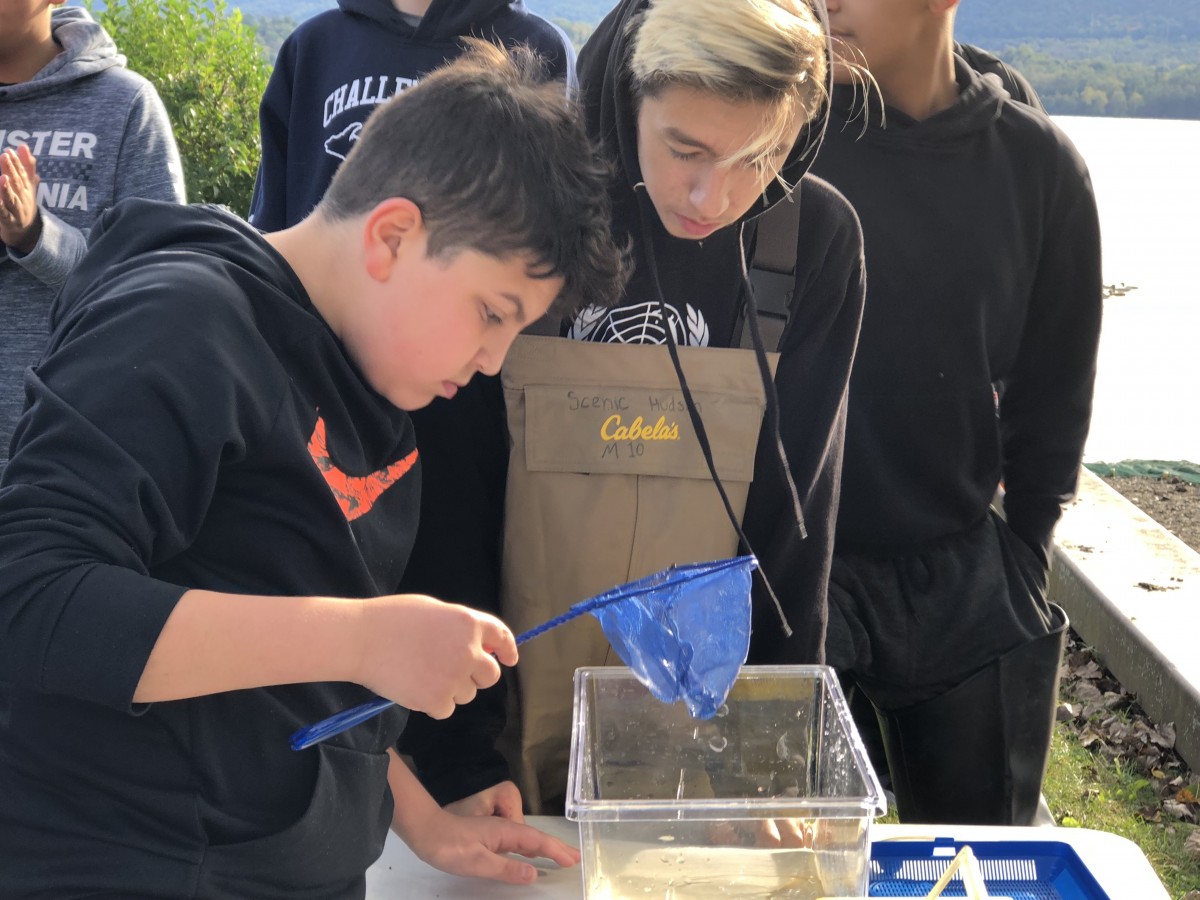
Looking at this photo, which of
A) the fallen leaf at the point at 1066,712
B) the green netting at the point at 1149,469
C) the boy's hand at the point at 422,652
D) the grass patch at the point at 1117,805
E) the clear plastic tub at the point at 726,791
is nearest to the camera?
the boy's hand at the point at 422,652

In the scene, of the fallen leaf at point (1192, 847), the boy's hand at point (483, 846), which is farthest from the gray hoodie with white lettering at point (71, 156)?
the fallen leaf at point (1192, 847)

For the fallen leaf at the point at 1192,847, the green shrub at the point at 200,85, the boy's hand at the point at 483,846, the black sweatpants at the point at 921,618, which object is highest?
the boy's hand at the point at 483,846

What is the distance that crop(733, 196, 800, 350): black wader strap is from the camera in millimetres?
1602

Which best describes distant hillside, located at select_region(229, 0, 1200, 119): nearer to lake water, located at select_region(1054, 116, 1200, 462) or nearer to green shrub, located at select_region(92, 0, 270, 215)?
lake water, located at select_region(1054, 116, 1200, 462)

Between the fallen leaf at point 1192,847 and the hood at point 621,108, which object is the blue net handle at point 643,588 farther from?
the fallen leaf at point 1192,847

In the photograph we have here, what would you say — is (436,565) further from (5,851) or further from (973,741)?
(973,741)

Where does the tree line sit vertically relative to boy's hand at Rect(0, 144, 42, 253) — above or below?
below

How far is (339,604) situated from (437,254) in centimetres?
38

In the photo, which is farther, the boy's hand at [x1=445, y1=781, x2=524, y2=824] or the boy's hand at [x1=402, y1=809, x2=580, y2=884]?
the boy's hand at [x1=445, y1=781, x2=524, y2=824]

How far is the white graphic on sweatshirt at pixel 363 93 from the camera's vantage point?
92.0 inches

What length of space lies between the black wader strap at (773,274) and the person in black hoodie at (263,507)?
1.00 feet

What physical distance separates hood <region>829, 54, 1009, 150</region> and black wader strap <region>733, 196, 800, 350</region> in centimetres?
60

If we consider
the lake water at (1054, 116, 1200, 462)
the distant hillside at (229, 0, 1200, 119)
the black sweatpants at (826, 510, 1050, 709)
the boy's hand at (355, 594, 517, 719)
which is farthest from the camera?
the distant hillside at (229, 0, 1200, 119)

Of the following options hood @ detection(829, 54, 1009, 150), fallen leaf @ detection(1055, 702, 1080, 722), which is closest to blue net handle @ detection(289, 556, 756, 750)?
hood @ detection(829, 54, 1009, 150)
